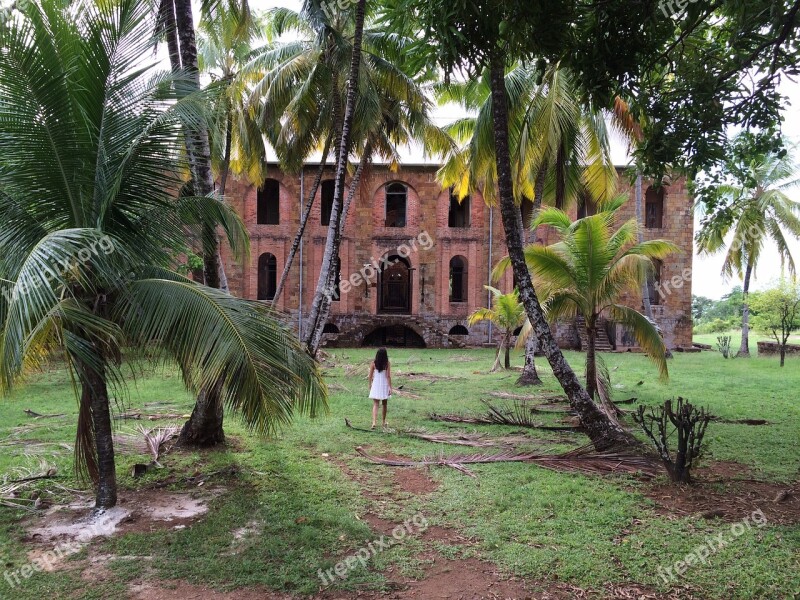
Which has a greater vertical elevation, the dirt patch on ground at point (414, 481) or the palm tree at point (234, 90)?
the palm tree at point (234, 90)

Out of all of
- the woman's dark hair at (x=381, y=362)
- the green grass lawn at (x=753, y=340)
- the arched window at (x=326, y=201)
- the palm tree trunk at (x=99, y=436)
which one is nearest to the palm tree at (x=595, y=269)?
the woman's dark hair at (x=381, y=362)

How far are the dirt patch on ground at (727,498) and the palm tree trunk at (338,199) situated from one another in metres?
5.26

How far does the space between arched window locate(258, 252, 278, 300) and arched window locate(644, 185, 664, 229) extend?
1867 cm

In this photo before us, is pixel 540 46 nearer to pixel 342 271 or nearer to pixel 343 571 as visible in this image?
pixel 343 571

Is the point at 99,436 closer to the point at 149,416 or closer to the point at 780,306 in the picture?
the point at 149,416

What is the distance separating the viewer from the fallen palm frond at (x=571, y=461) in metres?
6.33

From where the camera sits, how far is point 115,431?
8008 millimetres

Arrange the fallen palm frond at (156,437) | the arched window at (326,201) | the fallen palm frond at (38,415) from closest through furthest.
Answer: the fallen palm frond at (156,437) → the fallen palm frond at (38,415) → the arched window at (326,201)

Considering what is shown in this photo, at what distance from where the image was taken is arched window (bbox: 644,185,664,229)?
1041 inches

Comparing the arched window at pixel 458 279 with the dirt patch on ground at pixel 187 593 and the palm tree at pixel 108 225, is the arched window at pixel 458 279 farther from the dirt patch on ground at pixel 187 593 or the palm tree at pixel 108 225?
the dirt patch on ground at pixel 187 593

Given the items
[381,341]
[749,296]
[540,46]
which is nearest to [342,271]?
[381,341]

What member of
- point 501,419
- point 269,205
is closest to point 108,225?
point 501,419

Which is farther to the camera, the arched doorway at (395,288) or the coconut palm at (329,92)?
the arched doorway at (395,288)

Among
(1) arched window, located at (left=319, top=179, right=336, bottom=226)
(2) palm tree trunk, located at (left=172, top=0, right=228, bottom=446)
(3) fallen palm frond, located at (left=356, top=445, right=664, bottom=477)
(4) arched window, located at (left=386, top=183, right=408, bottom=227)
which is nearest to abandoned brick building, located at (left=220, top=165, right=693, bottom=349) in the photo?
(1) arched window, located at (left=319, top=179, right=336, bottom=226)
